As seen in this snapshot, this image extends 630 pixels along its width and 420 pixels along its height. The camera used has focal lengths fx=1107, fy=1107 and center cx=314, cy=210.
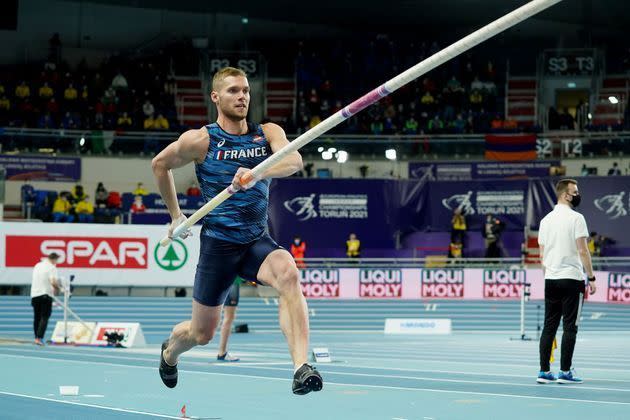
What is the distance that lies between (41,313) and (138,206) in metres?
10.4

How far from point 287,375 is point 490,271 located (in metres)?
15.4

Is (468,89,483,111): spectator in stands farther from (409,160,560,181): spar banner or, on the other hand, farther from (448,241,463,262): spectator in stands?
(448,241,463,262): spectator in stands

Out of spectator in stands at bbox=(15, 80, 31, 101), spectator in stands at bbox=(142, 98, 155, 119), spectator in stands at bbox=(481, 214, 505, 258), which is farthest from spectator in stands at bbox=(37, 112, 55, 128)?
spectator in stands at bbox=(481, 214, 505, 258)

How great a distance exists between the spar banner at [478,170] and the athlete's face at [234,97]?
2294cm

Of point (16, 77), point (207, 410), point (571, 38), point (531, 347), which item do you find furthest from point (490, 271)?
point (207, 410)

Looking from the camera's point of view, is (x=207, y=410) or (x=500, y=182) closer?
(x=207, y=410)

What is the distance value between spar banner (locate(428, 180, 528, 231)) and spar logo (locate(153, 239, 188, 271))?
24.9 ft

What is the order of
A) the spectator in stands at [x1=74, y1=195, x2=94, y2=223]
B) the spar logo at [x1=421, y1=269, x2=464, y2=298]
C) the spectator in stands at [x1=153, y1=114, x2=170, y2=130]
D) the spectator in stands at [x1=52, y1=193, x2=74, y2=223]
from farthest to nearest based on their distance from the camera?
the spectator in stands at [x1=153, y1=114, x2=170, y2=130], the spectator in stands at [x1=74, y1=195, x2=94, y2=223], the spectator in stands at [x1=52, y1=193, x2=74, y2=223], the spar logo at [x1=421, y1=269, x2=464, y2=298]

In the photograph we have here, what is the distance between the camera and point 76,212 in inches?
1059

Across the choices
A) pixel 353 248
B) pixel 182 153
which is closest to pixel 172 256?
pixel 353 248

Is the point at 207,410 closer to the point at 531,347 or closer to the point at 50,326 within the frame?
the point at 531,347

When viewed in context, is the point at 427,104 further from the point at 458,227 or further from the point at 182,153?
the point at 182,153

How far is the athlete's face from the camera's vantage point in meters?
6.50

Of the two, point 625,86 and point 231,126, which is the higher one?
point 625,86
